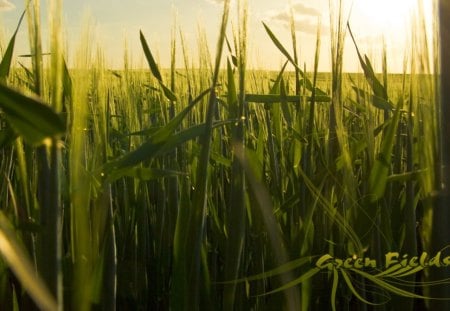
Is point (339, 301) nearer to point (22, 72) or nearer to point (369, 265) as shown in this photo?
point (369, 265)

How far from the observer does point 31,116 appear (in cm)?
25

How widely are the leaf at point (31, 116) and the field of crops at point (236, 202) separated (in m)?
0.12

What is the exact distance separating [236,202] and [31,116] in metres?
0.35

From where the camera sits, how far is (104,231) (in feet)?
1.72

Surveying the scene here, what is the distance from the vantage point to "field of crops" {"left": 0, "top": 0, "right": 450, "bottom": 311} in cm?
48

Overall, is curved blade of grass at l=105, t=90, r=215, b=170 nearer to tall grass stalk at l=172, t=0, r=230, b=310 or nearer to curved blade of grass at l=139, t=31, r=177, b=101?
tall grass stalk at l=172, t=0, r=230, b=310

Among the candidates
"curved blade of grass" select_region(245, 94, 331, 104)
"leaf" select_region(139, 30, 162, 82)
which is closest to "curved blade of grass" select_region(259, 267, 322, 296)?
"curved blade of grass" select_region(245, 94, 331, 104)

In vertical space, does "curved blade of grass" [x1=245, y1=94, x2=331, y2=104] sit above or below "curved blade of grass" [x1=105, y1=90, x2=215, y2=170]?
above

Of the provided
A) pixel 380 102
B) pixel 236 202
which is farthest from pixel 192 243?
pixel 380 102

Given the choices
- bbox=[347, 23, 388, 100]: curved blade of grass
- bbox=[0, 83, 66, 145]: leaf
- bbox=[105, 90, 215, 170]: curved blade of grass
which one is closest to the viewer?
bbox=[0, 83, 66, 145]: leaf

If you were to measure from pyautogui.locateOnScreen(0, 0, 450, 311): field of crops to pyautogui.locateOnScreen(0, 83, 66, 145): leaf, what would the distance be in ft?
0.40

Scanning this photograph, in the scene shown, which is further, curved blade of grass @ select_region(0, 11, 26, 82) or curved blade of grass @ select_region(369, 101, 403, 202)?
curved blade of grass @ select_region(369, 101, 403, 202)

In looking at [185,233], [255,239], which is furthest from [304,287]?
[185,233]

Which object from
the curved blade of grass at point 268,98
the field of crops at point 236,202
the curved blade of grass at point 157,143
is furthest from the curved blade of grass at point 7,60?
the curved blade of grass at point 268,98
